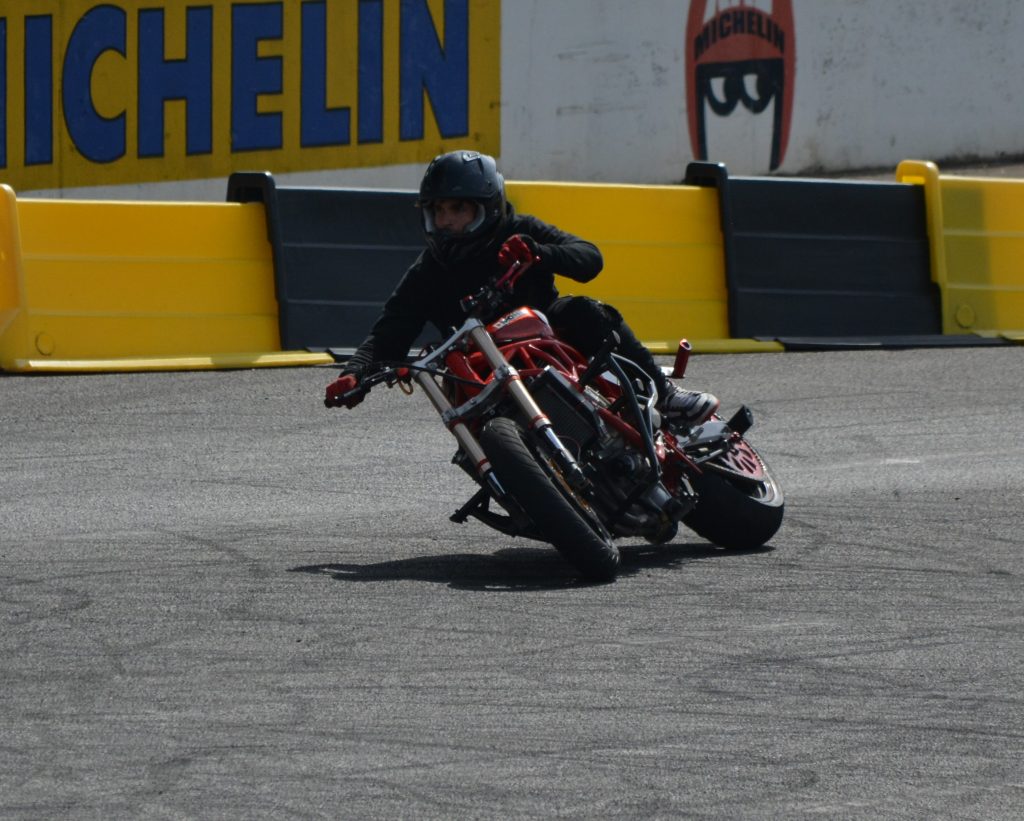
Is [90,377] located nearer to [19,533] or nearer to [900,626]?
[19,533]

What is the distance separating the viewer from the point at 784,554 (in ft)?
23.9

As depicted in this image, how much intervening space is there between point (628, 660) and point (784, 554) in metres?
1.79

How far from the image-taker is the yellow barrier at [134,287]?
11391mm

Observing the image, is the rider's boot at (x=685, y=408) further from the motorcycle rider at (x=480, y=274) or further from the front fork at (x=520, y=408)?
the front fork at (x=520, y=408)

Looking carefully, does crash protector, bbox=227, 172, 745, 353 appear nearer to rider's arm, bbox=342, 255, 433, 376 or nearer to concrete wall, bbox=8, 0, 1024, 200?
rider's arm, bbox=342, 255, 433, 376

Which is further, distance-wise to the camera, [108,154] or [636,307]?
[108,154]

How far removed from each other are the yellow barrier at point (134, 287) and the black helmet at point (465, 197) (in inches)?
185

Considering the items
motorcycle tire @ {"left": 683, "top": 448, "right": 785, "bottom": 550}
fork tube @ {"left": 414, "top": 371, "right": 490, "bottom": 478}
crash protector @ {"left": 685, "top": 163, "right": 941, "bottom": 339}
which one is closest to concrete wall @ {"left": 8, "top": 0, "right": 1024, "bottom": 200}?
crash protector @ {"left": 685, "top": 163, "right": 941, "bottom": 339}

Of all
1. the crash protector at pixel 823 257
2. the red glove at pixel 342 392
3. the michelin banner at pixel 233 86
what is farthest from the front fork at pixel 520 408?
the michelin banner at pixel 233 86

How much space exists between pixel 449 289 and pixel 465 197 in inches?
16.4

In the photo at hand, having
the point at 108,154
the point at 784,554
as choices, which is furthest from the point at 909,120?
the point at 784,554

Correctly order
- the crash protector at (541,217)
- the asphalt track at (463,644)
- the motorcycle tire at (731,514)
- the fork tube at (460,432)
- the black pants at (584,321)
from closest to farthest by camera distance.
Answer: the asphalt track at (463,644) < the fork tube at (460,432) < the black pants at (584,321) < the motorcycle tire at (731,514) < the crash protector at (541,217)

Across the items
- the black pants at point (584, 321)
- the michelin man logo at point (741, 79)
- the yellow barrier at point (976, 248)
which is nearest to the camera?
the black pants at point (584, 321)

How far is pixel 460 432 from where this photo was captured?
687 cm
